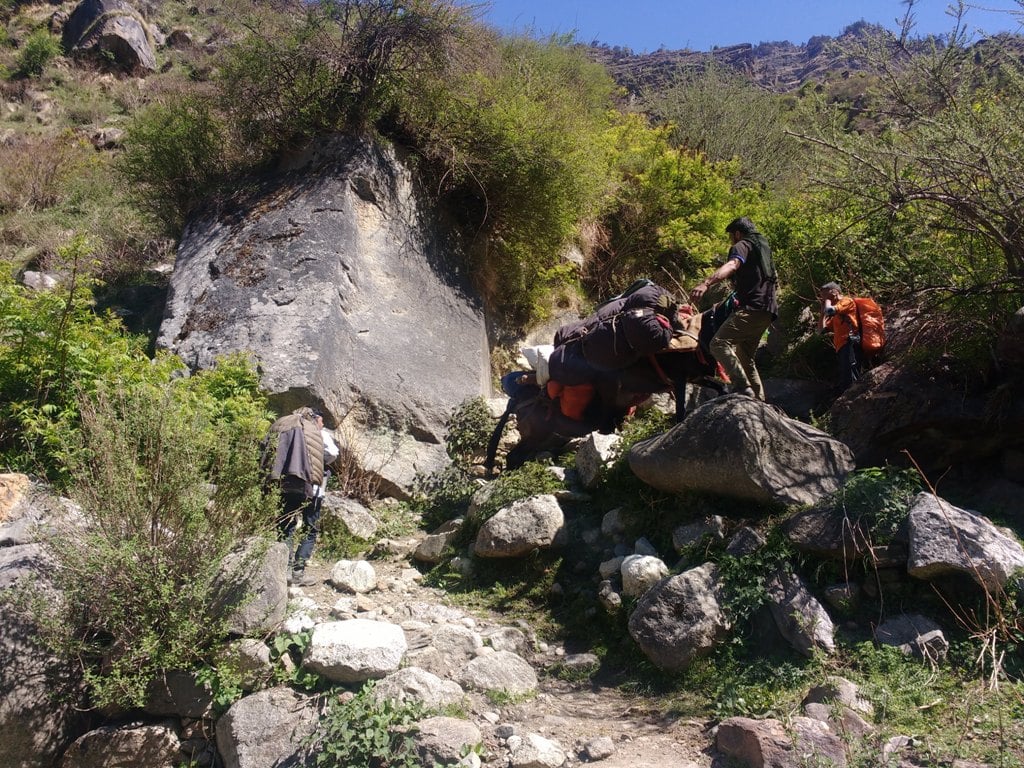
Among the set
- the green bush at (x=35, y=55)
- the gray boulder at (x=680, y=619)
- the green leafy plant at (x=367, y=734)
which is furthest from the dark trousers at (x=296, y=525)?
the green bush at (x=35, y=55)

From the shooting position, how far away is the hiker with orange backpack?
6086mm

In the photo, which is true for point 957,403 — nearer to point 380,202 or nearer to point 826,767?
point 826,767

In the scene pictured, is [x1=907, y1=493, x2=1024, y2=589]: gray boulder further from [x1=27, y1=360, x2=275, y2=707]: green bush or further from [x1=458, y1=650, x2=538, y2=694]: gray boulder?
[x1=27, y1=360, x2=275, y2=707]: green bush

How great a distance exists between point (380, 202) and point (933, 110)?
556 centimetres

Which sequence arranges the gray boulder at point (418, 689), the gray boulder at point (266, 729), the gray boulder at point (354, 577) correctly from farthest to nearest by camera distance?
the gray boulder at point (354, 577), the gray boulder at point (418, 689), the gray boulder at point (266, 729)

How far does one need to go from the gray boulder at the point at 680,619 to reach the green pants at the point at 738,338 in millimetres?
1893

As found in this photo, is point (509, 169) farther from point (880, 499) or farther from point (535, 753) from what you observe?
point (535, 753)

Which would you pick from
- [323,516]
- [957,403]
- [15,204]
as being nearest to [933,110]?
[957,403]

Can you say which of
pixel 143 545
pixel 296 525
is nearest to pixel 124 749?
pixel 143 545

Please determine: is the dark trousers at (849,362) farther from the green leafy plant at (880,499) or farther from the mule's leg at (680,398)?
the green leafy plant at (880,499)

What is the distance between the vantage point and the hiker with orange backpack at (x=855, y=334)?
609 cm

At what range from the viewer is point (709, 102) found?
14.2 meters

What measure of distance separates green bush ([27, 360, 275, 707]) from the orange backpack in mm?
4960

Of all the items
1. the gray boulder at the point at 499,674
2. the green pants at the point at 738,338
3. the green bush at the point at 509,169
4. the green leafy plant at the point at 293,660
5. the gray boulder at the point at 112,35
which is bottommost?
the green leafy plant at the point at 293,660
